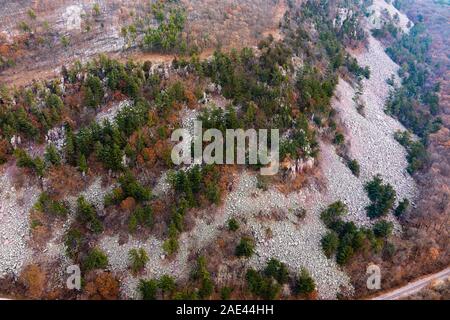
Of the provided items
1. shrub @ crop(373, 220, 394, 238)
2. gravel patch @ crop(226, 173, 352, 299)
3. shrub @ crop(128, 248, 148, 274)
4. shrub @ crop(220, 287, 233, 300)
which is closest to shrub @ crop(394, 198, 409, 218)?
shrub @ crop(373, 220, 394, 238)

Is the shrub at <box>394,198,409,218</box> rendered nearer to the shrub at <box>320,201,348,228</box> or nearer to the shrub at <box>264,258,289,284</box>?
the shrub at <box>320,201,348,228</box>

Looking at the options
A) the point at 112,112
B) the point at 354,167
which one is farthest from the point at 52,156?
the point at 354,167

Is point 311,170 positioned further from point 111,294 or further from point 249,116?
point 111,294

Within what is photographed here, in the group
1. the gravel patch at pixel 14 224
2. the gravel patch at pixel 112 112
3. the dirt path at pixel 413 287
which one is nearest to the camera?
the gravel patch at pixel 14 224

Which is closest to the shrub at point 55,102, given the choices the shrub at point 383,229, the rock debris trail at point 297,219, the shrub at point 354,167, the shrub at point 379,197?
the rock debris trail at point 297,219

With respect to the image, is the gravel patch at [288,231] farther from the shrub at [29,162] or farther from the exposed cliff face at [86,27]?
the exposed cliff face at [86,27]

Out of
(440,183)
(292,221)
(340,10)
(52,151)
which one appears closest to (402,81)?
(340,10)
